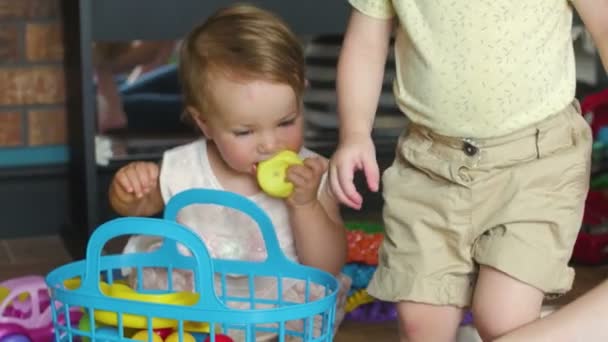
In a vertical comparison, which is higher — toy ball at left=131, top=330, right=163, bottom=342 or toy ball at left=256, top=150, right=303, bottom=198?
toy ball at left=256, top=150, right=303, bottom=198

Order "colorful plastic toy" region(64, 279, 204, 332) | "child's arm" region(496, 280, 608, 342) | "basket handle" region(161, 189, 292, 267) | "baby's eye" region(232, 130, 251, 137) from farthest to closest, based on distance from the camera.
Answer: "baby's eye" region(232, 130, 251, 137), "basket handle" region(161, 189, 292, 267), "colorful plastic toy" region(64, 279, 204, 332), "child's arm" region(496, 280, 608, 342)

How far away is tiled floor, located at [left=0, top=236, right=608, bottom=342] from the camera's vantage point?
6.64ft

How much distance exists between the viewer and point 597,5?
1432 millimetres

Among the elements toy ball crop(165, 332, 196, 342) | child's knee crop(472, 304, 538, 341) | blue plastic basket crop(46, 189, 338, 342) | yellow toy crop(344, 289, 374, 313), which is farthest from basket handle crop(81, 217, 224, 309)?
yellow toy crop(344, 289, 374, 313)

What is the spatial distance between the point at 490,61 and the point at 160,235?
455 millimetres

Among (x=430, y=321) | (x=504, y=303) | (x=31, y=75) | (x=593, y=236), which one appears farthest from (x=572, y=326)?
(x=31, y=75)

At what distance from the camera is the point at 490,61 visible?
1479 mm

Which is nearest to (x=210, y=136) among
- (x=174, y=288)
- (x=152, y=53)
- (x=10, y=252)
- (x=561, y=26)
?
(x=174, y=288)

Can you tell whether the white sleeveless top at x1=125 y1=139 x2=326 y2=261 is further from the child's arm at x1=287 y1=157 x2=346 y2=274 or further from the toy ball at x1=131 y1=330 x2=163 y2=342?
the toy ball at x1=131 y1=330 x2=163 y2=342

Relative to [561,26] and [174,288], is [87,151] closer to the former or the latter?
[174,288]

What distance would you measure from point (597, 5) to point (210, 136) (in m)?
0.67

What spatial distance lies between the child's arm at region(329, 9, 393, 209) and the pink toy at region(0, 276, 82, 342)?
56 cm

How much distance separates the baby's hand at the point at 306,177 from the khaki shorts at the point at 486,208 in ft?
0.55

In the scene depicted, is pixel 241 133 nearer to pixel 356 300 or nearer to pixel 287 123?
pixel 287 123
